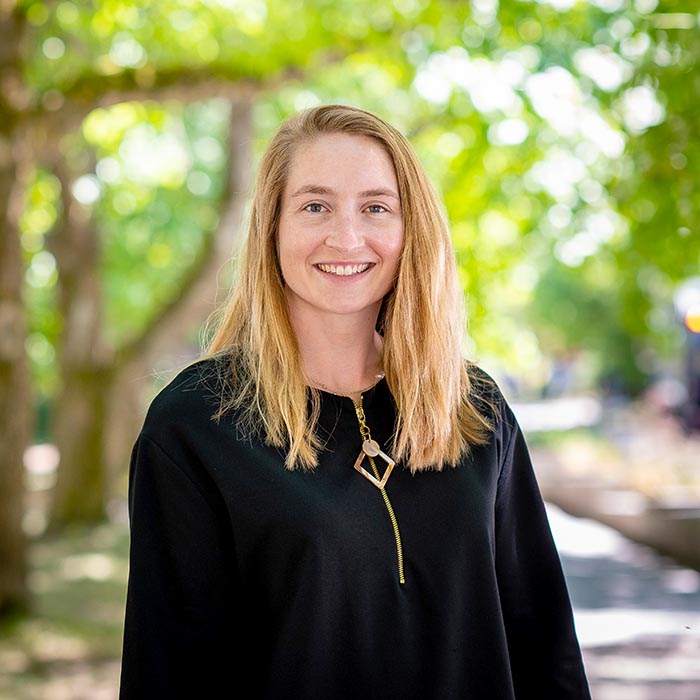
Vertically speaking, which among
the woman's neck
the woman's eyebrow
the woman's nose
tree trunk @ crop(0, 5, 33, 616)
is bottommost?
the woman's neck

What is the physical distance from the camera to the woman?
2.25 m

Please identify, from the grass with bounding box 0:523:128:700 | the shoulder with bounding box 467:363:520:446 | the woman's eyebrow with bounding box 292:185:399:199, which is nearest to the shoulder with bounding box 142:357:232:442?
the woman's eyebrow with bounding box 292:185:399:199

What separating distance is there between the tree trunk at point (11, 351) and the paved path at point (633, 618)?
14.4 feet

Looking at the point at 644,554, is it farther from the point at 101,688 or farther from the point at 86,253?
the point at 86,253

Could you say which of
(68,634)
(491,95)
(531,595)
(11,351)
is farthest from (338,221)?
(68,634)

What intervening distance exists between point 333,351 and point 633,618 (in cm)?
694

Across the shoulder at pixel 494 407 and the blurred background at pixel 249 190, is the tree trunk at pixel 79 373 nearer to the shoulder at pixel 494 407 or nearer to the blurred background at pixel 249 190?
the blurred background at pixel 249 190

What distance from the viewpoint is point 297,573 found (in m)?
2.23

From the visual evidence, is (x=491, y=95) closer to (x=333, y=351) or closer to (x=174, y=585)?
(x=333, y=351)

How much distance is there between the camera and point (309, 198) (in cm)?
245

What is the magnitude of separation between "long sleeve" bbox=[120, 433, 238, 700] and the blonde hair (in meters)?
0.23

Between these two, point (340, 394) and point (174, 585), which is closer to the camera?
point (174, 585)

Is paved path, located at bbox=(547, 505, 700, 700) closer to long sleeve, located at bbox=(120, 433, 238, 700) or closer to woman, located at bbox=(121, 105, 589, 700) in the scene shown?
woman, located at bbox=(121, 105, 589, 700)

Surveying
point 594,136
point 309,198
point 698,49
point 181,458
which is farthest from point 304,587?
point 594,136
